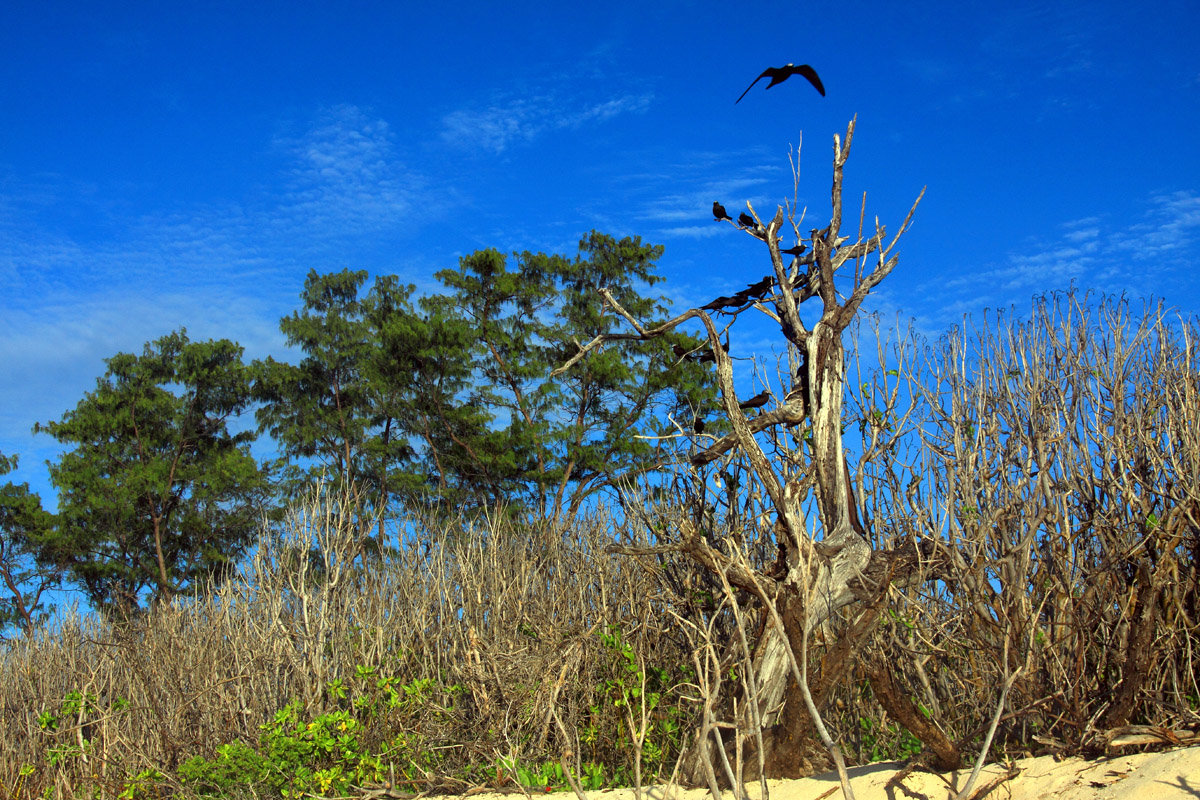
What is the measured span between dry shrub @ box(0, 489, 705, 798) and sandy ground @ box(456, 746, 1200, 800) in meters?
1.40

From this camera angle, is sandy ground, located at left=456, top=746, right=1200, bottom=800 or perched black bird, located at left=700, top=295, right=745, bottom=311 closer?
sandy ground, located at left=456, top=746, right=1200, bottom=800

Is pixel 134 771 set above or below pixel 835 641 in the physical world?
below

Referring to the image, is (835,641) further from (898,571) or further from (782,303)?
(782,303)

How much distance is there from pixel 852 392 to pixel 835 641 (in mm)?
2030

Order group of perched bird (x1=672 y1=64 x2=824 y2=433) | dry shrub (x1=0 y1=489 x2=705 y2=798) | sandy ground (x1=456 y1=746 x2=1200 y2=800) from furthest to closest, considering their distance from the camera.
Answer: dry shrub (x1=0 y1=489 x2=705 y2=798) → group of perched bird (x1=672 y1=64 x2=824 y2=433) → sandy ground (x1=456 y1=746 x2=1200 y2=800)

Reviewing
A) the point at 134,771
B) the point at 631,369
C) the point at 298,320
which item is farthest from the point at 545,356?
the point at 134,771

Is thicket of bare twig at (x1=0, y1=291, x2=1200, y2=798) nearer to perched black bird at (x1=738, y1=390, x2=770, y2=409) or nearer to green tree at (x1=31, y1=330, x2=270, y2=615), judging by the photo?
perched black bird at (x1=738, y1=390, x2=770, y2=409)

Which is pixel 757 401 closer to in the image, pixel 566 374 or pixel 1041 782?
pixel 1041 782

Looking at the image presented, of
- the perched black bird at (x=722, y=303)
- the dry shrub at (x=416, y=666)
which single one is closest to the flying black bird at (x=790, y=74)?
the perched black bird at (x=722, y=303)

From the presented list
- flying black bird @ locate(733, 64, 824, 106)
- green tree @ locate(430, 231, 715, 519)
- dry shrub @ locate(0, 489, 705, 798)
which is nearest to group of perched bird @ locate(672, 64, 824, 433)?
flying black bird @ locate(733, 64, 824, 106)

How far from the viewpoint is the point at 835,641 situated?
5.46 meters

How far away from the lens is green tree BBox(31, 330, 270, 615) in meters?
22.1

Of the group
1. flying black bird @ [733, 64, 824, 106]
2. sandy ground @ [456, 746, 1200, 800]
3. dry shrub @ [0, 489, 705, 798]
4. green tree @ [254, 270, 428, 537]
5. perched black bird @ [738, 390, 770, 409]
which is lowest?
sandy ground @ [456, 746, 1200, 800]

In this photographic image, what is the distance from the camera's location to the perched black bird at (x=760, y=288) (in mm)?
6543
